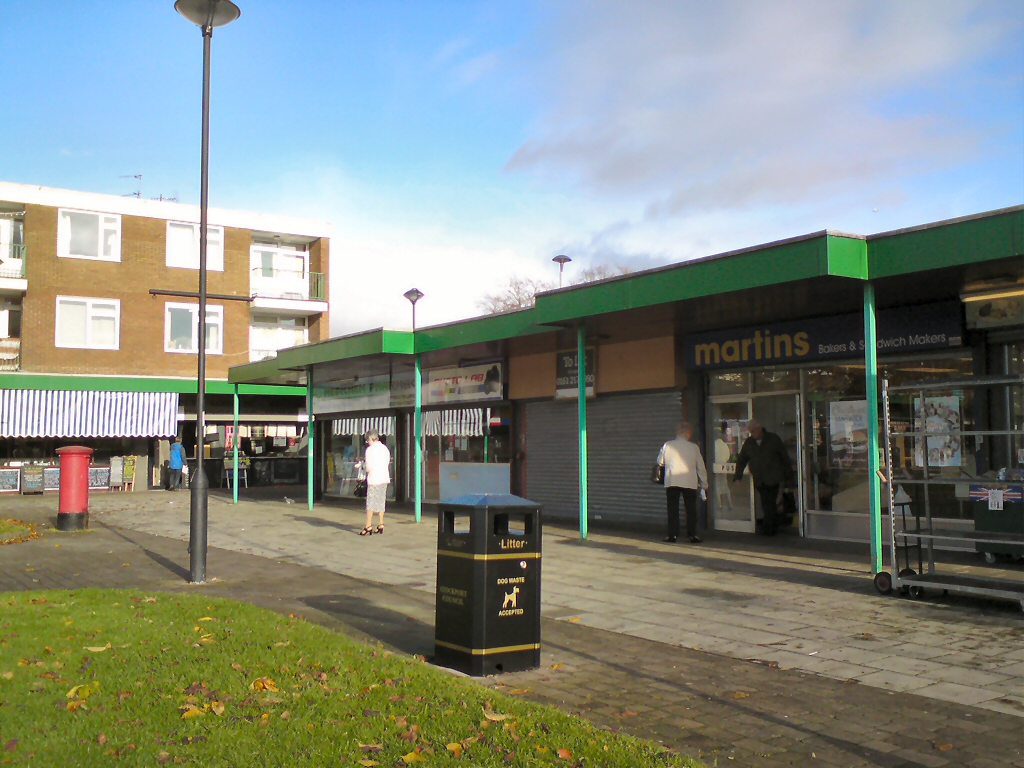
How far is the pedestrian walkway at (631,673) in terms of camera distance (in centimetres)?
481

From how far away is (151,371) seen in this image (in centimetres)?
3388

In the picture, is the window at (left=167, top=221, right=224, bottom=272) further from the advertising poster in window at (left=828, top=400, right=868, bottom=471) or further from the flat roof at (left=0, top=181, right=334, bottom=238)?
the advertising poster in window at (left=828, top=400, right=868, bottom=471)

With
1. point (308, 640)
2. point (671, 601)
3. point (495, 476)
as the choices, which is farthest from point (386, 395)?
point (308, 640)

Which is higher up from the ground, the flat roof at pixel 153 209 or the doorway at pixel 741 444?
the flat roof at pixel 153 209

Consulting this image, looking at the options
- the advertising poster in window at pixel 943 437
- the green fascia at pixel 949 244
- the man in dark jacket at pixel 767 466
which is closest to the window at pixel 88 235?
the man in dark jacket at pixel 767 466

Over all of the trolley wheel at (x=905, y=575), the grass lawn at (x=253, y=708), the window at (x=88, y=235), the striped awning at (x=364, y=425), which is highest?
the window at (x=88, y=235)

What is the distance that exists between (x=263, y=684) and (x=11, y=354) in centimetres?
3100

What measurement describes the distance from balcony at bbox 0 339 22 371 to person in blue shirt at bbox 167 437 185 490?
6271 millimetres

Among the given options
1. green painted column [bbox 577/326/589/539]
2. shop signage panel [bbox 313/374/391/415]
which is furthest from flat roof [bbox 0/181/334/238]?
green painted column [bbox 577/326/589/539]

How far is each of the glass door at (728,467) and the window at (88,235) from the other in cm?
2576

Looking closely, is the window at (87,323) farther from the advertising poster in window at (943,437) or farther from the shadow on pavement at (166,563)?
the advertising poster in window at (943,437)

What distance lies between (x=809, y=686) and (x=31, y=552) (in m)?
11.5

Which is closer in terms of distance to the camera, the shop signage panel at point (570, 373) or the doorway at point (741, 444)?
the doorway at point (741, 444)

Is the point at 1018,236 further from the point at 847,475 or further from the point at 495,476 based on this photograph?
the point at 495,476
